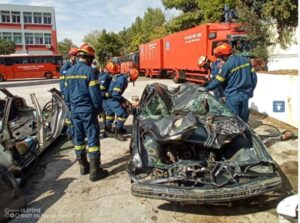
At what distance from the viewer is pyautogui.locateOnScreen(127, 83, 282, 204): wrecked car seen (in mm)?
3430

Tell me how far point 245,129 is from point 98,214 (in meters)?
2.09

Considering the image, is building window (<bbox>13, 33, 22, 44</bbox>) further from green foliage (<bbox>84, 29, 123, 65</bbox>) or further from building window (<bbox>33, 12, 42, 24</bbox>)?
green foliage (<bbox>84, 29, 123, 65</bbox>)

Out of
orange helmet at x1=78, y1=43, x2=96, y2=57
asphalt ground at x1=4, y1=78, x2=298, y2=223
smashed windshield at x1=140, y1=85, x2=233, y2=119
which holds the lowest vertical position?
asphalt ground at x1=4, y1=78, x2=298, y2=223

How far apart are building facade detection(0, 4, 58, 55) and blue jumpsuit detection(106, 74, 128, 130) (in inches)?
1898

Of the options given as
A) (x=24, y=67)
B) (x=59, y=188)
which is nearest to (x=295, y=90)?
(x=59, y=188)

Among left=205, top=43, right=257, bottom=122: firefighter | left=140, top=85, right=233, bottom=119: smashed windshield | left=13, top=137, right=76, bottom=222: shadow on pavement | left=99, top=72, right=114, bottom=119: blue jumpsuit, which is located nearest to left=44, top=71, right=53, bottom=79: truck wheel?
left=99, top=72, right=114, bottom=119: blue jumpsuit

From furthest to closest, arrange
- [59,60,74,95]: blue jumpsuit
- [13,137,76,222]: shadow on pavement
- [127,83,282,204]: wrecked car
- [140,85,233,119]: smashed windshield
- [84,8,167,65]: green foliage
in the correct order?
[84,8,167,65]: green foliage
[59,60,74,95]: blue jumpsuit
[140,85,233,119]: smashed windshield
[13,137,76,222]: shadow on pavement
[127,83,282,204]: wrecked car

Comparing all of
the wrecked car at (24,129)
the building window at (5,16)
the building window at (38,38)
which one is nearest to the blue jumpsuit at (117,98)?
the wrecked car at (24,129)

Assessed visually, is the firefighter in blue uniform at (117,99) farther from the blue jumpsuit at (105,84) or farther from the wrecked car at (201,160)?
the wrecked car at (201,160)

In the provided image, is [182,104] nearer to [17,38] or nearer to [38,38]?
[38,38]

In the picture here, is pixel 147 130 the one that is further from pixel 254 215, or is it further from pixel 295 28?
pixel 295 28

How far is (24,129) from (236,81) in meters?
3.82

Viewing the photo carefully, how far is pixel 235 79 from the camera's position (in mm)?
5695

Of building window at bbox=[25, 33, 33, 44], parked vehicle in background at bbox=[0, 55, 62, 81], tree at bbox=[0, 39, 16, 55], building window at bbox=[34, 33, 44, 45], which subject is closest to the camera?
parked vehicle in background at bbox=[0, 55, 62, 81]
